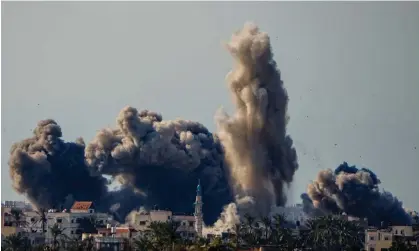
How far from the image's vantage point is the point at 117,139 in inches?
5989

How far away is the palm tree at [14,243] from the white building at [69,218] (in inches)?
362

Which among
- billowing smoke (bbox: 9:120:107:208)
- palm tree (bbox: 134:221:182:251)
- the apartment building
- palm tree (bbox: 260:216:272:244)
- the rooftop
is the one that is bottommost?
palm tree (bbox: 134:221:182:251)

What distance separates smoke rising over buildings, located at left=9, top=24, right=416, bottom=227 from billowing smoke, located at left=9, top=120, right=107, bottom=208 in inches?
4.2

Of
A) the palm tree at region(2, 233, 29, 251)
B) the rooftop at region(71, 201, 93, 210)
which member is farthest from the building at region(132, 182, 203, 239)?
the palm tree at region(2, 233, 29, 251)

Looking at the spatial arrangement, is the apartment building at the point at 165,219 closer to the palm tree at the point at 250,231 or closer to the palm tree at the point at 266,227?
the palm tree at the point at 250,231

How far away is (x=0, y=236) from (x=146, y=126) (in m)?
29.5

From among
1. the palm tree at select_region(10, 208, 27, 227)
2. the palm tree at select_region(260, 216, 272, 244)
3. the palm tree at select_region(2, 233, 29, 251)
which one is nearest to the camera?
the palm tree at select_region(2, 233, 29, 251)

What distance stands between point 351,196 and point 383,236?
1571cm

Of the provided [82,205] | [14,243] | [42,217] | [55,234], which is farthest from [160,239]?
[82,205]

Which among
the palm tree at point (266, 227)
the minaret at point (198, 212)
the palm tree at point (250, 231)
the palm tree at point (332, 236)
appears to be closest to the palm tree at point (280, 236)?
the palm tree at point (266, 227)

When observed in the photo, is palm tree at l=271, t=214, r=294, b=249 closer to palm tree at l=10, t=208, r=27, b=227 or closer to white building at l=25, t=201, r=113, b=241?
white building at l=25, t=201, r=113, b=241

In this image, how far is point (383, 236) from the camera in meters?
131

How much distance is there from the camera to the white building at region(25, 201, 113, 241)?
5394 inches

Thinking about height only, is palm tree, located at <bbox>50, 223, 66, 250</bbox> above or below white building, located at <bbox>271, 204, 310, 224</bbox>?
below
